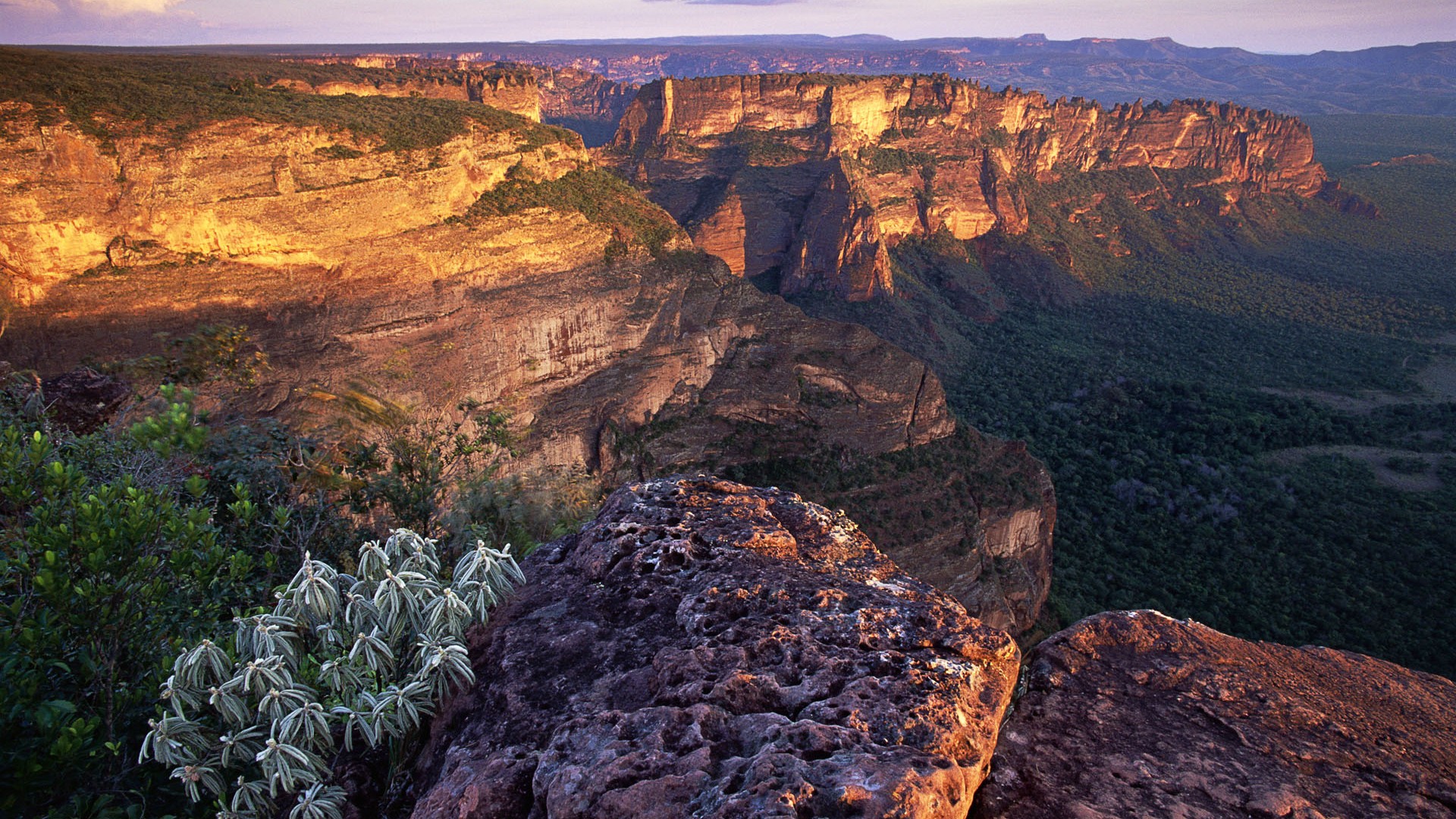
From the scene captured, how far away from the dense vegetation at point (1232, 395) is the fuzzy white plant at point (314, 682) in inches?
1171

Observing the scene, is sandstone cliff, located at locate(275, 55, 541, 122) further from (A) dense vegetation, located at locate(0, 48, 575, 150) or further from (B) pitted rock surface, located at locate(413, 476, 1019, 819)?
(B) pitted rock surface, located at locate(413, 476, 1019, 819)

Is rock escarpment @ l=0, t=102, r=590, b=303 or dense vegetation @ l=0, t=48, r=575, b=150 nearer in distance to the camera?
rock escarpment @ l=0, t=102, r=590, b=303

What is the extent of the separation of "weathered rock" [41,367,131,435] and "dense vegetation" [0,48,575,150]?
1394cm

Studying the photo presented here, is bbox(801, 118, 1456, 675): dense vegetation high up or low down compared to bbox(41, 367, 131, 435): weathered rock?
down

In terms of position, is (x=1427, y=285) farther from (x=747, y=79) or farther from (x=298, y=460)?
(x=298, y=460)

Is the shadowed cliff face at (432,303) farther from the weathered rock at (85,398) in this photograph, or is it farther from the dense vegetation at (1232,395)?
the dense vegetation at (1232,395)

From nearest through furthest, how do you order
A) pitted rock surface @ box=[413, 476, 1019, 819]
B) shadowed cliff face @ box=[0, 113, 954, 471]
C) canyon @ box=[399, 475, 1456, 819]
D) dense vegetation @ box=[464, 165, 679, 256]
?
1. pitted rock surface @ box=[413, 476, 1019, 819]
2. canyon @ box=[399, 475, 1456, 819]
3. shadowed cliff face @ box=[0, 113, 954, 471]
4. dense vegetation @ box=[464, 165, 679, 256]

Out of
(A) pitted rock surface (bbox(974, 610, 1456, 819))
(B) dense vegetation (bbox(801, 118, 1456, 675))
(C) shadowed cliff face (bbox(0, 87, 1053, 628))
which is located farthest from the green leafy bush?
(B) dense vegetation (bbox(801, 118, 1456, 675))

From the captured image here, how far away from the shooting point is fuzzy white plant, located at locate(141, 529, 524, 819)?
378 cm

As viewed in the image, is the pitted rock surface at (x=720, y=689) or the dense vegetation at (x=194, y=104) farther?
the dense vegetation at (x=194, y=104)

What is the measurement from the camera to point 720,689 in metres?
3.79

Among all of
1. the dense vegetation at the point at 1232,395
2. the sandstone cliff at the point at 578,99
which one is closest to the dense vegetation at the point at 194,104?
the dense vegetation at the point at 1232,395

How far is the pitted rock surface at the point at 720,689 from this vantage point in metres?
3.16

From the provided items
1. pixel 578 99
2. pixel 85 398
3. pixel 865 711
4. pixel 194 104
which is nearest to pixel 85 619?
pixel 865 711
